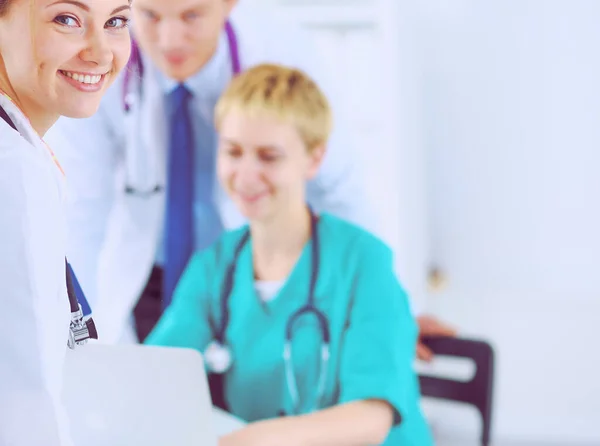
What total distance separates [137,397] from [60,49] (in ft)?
0.61

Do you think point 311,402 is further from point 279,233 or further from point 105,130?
point 105,130

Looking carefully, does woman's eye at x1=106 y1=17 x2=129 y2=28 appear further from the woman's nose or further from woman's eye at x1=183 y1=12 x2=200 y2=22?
woman's eye at x1=183 y1=12 x2=200 y2=22

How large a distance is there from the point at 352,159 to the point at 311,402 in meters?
0.27

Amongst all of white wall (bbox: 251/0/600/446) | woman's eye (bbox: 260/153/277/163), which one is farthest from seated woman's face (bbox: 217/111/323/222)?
white wall (bbox: 251/0/600/446)

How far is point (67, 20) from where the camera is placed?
1.05 feet

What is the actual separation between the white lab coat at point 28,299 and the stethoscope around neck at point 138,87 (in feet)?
0.71

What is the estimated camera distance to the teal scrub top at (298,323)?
672 millimetres

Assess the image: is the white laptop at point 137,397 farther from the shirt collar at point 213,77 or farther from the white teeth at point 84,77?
the shirt collar at point 213,77

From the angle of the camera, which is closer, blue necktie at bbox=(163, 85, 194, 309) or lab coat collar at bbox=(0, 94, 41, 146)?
lab coat collar at bbox=(0, 94, 41, 146)

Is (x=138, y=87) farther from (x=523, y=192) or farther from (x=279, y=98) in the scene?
(x=523, y=192)

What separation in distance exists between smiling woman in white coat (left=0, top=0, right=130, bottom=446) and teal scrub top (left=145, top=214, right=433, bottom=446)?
359 mm

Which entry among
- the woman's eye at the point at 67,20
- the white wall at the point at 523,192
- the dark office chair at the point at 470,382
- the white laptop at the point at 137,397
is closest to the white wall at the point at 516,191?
the white wall at the point at 523,192

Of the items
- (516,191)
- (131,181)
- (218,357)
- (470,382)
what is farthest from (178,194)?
(516,191)

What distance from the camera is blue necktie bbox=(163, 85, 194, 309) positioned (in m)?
→ 0.64
